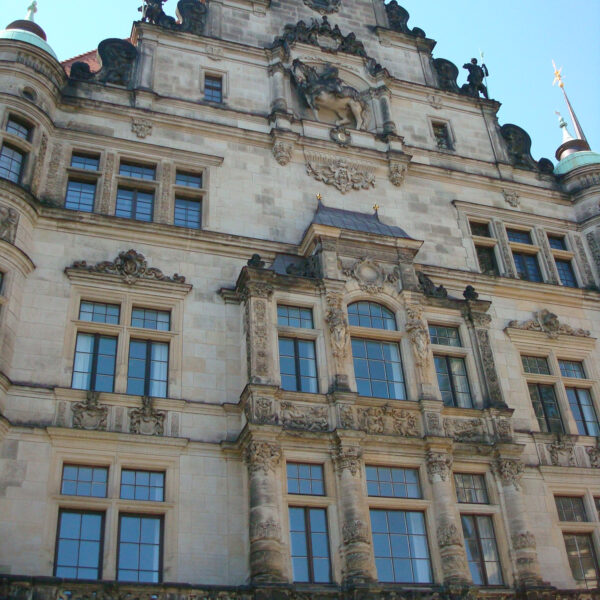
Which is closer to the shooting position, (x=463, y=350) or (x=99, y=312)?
(x=99, y=312)

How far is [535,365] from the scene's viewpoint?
72.1 ft

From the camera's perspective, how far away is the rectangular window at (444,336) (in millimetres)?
20406

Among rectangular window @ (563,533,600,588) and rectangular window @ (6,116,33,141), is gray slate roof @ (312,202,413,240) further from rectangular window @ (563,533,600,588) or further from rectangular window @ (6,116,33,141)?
rectangular window @ (563,533,600,588)

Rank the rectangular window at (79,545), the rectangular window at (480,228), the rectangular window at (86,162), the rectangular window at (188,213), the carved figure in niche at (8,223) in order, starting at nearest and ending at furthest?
1. the rectangular window at (79,545)
2. the carved figure in niche at (8,223)
3. the rectangular window at (86,162)
4. the rectangular window at (188,213)
5. the rectangular window at (480,228)

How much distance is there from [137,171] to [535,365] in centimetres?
1193

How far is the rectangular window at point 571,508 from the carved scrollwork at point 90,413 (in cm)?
1091

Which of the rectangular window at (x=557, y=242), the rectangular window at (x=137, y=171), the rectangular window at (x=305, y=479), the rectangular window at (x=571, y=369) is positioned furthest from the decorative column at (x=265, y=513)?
the rectangular window at (x=557, y=242)

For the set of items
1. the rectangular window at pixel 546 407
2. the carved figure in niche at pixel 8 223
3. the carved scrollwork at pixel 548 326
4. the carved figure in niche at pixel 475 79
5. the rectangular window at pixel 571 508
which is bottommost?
the rectangular window at pixel 571 508

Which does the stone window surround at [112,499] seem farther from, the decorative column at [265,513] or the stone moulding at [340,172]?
the stone moulding at [340,172]

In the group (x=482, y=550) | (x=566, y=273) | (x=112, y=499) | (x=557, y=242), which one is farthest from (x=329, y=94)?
(x=112, y=499)

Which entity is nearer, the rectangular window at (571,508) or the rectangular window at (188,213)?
the rectangular window at (571,508)

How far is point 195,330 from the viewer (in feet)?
62.0

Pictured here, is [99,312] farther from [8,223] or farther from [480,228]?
[480,228]

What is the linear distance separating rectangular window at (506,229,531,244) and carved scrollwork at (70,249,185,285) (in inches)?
431
